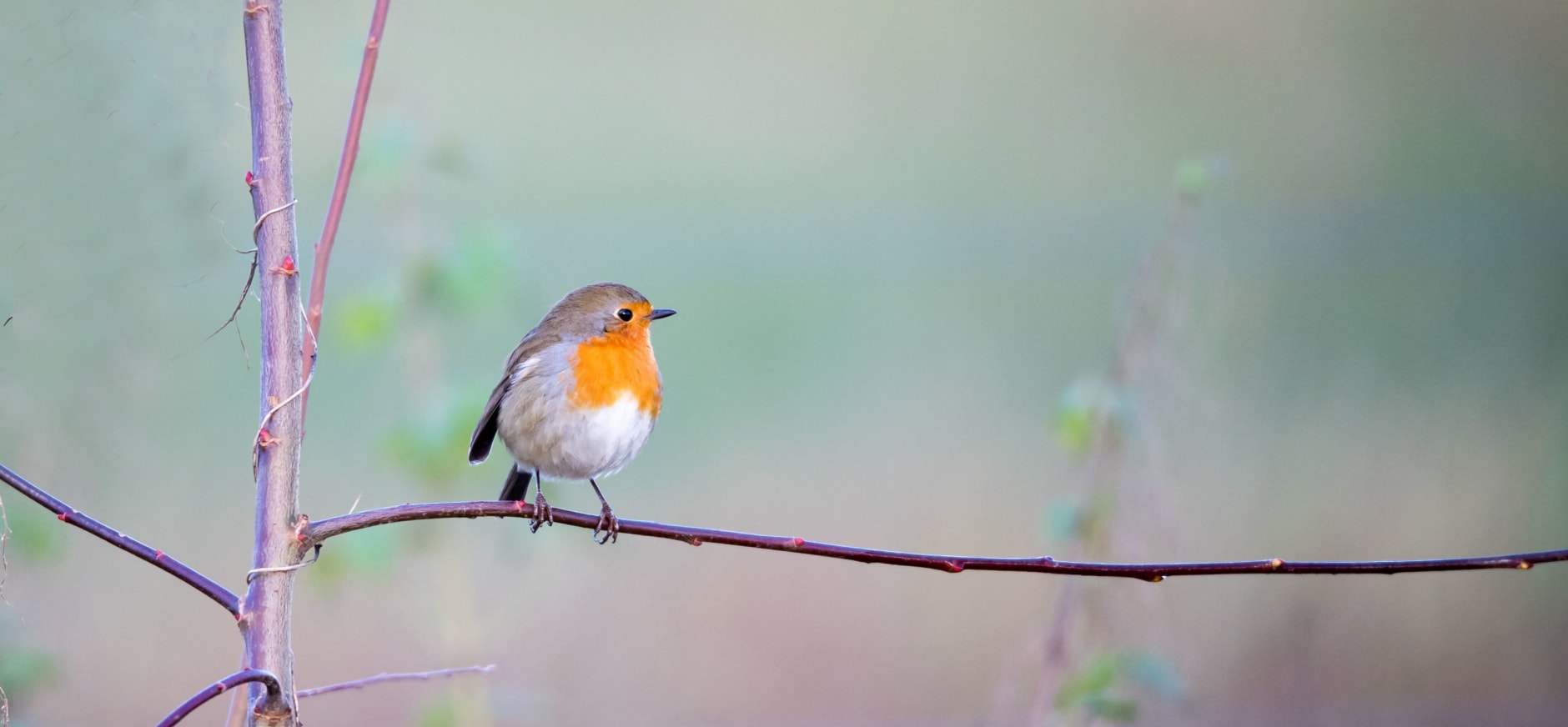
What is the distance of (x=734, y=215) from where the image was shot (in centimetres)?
252

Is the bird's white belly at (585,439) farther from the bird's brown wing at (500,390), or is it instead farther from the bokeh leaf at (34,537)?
the bokeh leaf at (34,537)

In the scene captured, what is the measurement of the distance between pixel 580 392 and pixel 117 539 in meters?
0.70

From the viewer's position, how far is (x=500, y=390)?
1.33m

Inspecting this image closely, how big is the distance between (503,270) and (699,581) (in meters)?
1.10

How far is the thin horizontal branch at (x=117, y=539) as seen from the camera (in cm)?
58

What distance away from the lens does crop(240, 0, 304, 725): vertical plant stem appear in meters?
0.63

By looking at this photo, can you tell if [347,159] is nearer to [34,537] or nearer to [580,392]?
[580,392]

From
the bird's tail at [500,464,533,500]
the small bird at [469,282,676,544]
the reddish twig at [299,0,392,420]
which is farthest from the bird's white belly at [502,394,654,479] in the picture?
the reddish twig at [299,0,392,420]

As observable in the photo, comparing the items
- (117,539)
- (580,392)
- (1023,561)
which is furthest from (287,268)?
(580,392)

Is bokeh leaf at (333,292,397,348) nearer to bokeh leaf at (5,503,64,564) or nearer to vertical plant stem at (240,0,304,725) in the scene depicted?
bokeh leaf at (5,503,64,564)

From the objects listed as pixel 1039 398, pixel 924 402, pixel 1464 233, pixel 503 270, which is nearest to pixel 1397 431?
pixel 1464 233

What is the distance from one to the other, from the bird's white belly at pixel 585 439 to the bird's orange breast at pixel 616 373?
0.01 metres

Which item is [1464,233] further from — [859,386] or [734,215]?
[734,215]

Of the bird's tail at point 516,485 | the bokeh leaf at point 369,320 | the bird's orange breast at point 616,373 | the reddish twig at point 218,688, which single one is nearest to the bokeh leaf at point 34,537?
the bokeh leaf at point 369,320
